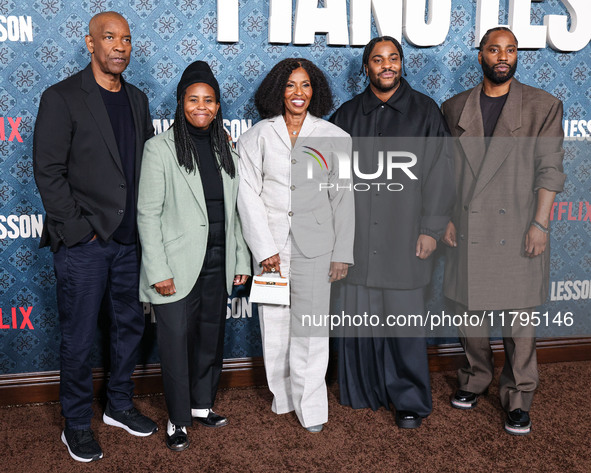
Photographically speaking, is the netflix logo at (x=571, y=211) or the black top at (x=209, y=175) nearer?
the black top at (x=209, y=175)

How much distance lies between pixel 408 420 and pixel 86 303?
1.49 metres

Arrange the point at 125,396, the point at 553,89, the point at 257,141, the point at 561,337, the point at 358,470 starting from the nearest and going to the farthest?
the point at 358,470 → the point at 257,141 → the point at 125,396 → the point at 553,89 → the point at 561,337

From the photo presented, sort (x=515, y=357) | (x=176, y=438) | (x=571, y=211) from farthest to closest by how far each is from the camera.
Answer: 1. (x=571, y=211)
2. (x=515, y=357)
3. (x=176, y=438)

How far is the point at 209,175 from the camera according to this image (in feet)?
7.86

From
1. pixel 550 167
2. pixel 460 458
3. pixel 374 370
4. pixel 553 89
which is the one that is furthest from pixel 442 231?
pixel 553 89

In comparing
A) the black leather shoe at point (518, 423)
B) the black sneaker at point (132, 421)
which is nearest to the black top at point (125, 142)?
the black sneaker at point (132, 421)

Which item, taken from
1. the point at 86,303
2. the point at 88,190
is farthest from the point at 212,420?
the point at 88,190

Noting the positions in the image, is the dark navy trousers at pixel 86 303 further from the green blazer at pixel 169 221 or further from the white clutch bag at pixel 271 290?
the white clutch bag at pixel 271 290

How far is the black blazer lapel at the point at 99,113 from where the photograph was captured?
231 centimetres

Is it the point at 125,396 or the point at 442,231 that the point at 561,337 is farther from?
the point at 125,396

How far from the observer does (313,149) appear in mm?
2518

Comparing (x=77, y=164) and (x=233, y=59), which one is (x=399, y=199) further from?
(x=77, y=164)

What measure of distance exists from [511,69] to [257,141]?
117 centimetres

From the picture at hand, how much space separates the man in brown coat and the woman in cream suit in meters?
0.56
